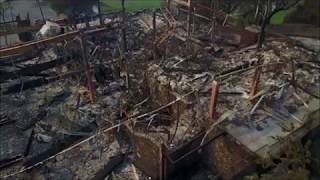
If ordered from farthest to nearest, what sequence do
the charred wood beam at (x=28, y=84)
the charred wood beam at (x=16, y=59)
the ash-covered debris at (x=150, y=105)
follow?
the charred wood beam at (x=16, y=59) < the charred wood beam at (x=28, y=84) < the ash-covered debris at (x=150, y=105)

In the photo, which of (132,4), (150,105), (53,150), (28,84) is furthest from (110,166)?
(132,4)

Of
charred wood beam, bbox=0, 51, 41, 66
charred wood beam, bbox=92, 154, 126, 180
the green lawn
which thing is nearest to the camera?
charred wood beam, bbox=92, 154, 126, 180

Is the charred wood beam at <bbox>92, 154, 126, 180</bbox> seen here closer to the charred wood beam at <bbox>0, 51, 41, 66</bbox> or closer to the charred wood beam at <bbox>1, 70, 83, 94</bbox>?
the charred wood beam at <bbox>1, 70, 83, 94</bbox>

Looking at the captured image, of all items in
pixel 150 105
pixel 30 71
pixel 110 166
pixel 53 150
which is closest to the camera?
pixel 110 166

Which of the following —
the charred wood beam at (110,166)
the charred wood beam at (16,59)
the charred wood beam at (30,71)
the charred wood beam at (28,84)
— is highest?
the charred wood beam at (30,71)

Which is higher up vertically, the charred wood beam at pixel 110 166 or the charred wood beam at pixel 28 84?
the charred wood beam at pixel 28 84

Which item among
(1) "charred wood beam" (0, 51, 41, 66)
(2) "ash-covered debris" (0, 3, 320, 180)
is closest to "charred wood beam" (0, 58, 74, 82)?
(2) "ash-covered debris" (0, 3, 320, 180)

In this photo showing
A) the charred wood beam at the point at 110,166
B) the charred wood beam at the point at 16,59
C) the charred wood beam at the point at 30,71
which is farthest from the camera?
the charred wood beam at the point at 16,59

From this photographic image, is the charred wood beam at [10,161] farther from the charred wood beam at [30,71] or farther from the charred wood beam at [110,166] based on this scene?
the charred wood beam at [30,71]

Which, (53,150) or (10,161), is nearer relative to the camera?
(10,161)

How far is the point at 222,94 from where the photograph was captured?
11.0 m

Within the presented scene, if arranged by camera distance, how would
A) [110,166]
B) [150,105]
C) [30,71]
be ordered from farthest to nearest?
[30,71]
[150,105]
[110,166]

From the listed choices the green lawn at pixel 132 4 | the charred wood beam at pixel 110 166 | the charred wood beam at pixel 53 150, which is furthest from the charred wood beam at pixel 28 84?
the green lawn at pixel 132 4

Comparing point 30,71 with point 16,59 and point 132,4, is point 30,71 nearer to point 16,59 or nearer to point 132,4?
point 16,59
